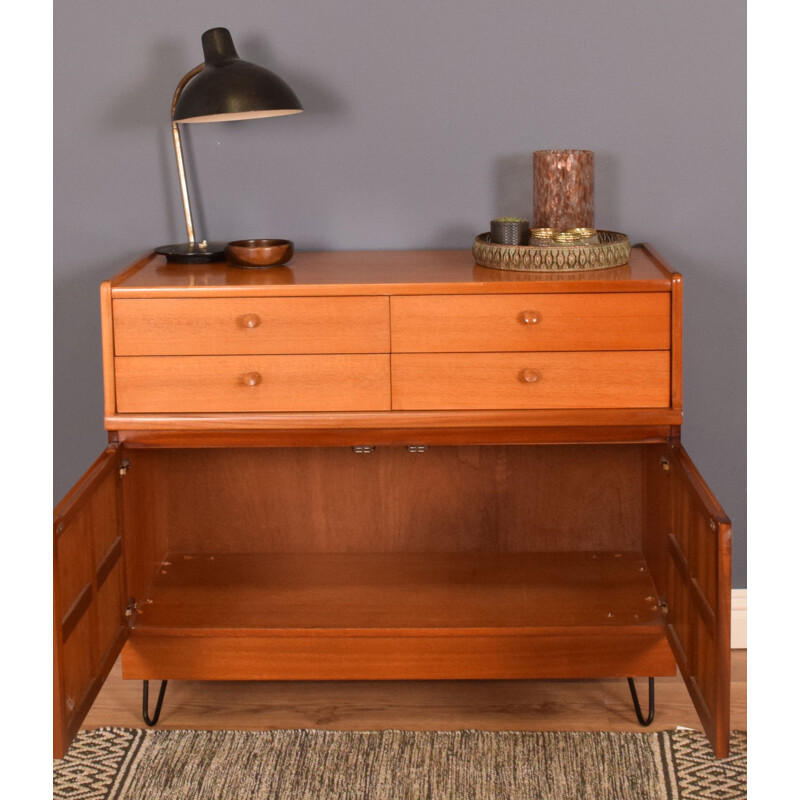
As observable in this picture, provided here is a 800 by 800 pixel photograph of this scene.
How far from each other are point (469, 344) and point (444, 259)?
324 millimetres

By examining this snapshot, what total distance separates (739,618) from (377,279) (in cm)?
127

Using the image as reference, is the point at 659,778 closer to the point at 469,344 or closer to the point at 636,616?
the point at 636,616

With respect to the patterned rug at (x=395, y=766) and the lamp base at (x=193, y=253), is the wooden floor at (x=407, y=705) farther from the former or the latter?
the lamp base at (x=193, y=253)

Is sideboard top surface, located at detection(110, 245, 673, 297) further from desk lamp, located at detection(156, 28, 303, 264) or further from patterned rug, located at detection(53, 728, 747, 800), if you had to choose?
patterned rug, located at detection(53, 728, 747, 800)

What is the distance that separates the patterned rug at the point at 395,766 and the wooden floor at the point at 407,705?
0.16 feet

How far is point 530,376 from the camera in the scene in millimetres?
1991

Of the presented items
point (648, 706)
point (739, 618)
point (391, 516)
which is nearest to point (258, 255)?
point (391, 516)

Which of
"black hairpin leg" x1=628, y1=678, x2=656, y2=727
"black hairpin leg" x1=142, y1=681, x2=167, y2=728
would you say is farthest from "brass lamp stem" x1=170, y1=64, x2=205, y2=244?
"black hairpin leg" x1=628, y1=678, x2=656, y2=727

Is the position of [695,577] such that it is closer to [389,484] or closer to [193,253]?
[389,484]

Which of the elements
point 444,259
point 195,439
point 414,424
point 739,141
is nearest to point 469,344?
point 414,424

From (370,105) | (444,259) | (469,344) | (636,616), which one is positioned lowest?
(636,616)

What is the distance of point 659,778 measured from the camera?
2.05m

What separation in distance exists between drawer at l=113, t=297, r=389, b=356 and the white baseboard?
1.16m

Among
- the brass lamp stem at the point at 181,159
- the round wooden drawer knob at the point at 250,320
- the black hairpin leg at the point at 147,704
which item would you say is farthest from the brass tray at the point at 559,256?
the black hairpin leg at the point at 147,704
